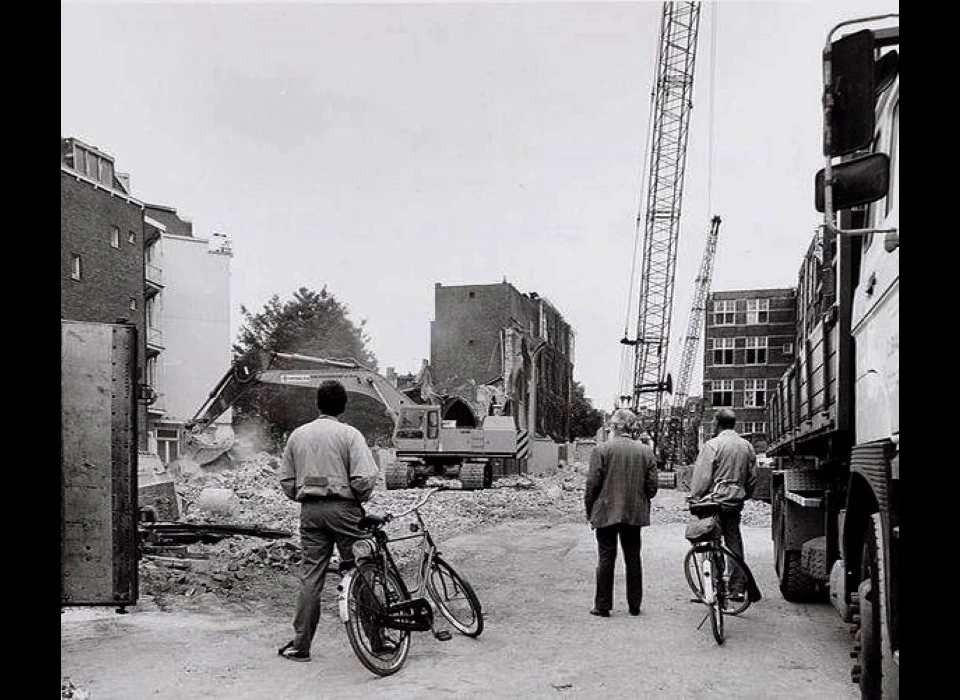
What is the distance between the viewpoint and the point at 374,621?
6.05 m

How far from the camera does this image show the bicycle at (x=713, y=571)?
22.7 ft

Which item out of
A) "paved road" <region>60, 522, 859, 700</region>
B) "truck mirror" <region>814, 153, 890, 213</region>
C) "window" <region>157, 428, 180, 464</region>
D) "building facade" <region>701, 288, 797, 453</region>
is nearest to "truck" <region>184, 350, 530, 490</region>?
"window" <region>157, 428, 180, 464</region>

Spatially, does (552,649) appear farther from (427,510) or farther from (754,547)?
(427,510)

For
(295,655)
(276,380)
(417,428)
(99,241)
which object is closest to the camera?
(295,655)

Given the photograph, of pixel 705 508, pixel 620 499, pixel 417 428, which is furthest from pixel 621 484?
pixel 417 428

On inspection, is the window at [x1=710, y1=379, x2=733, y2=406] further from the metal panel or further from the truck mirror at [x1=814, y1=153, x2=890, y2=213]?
the truck mirror at [x1=814, y1=153, x2=890, y2=213]

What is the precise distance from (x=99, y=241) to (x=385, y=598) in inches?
1254

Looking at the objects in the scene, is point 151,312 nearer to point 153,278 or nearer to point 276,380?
point 153,278

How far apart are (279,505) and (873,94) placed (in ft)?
62.0

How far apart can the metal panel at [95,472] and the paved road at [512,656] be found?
320mm

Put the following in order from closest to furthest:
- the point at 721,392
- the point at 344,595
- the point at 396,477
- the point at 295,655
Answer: the point at 344,595 → the point at 295,655 → the point at 396,477 → the point at 721,392
